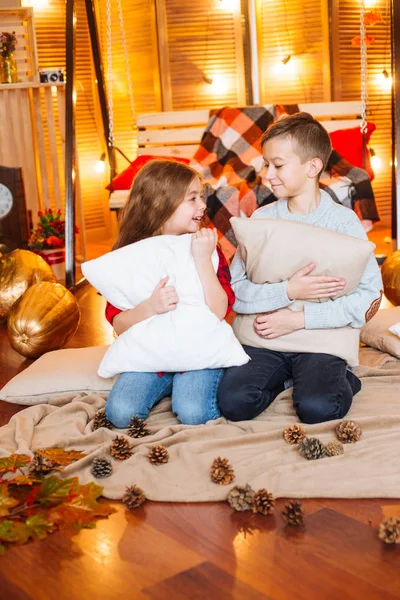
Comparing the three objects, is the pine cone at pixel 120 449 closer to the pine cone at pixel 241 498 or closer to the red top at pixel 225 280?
the pine cone at pixel 241 498

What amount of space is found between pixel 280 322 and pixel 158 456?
1.61 ft

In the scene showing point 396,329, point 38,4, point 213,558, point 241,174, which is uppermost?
point 38,4

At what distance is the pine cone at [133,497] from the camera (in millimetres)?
1503

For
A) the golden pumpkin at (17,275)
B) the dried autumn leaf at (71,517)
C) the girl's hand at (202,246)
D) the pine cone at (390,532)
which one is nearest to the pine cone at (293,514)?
the pine cone at (390,532)

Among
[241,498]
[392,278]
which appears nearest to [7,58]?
[392,278]

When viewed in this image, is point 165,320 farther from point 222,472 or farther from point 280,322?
point 222,472

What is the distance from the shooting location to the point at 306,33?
483 cm

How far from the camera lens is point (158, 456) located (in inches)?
65.2

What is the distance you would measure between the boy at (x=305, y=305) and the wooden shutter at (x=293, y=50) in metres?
3.07

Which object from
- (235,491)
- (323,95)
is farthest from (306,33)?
(235,491)

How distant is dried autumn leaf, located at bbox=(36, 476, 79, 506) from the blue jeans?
409 mm

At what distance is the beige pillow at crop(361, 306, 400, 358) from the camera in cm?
230

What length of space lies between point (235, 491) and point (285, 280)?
0.65 metres

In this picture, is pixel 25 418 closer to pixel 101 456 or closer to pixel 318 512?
pixel 101 456
